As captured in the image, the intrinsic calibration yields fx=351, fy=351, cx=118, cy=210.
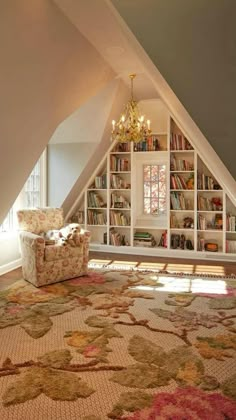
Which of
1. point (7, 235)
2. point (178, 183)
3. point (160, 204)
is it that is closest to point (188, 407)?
point (7, 235)

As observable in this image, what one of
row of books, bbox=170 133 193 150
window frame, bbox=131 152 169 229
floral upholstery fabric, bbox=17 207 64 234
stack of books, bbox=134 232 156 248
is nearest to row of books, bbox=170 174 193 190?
window frame, bbox=131 152 169 229

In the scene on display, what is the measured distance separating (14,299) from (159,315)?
5.19 feet

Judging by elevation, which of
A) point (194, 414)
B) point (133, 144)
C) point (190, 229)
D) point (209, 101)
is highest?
point (133, 144)

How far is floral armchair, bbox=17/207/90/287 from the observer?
4250 millimetres

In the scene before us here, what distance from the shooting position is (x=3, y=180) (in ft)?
12.6

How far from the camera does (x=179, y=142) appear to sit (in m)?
6.05

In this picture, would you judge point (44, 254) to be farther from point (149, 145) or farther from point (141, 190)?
point (149, 145)

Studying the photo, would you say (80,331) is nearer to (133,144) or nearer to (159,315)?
(159,315)

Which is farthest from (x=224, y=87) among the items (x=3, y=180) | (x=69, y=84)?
(x=3, y=180)

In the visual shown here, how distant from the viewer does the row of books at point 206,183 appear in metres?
5.93

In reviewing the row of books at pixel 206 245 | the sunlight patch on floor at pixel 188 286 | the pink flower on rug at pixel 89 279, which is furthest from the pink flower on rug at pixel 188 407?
the row of books at pixel 206 245

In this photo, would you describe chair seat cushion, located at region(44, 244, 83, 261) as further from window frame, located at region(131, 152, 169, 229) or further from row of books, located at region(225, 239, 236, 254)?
row of books, located at region(225, 239, 236, 254)

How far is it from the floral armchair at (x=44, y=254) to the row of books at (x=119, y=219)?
1651mm

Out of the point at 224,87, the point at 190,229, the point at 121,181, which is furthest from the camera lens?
the point at 121,181
